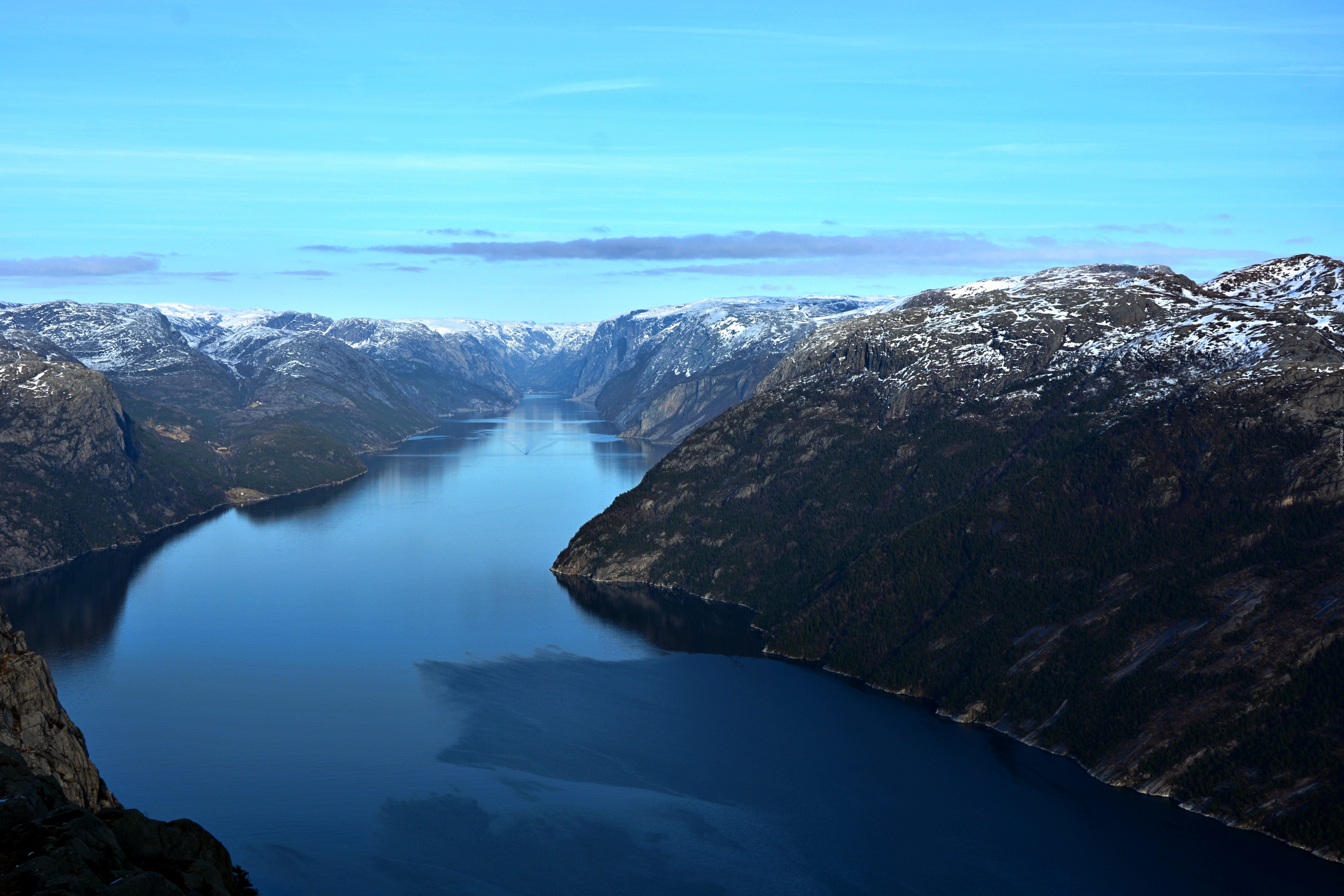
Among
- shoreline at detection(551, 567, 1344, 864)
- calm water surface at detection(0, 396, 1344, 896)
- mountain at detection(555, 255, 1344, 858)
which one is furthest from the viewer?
mountain at detection(555, 255, 1344, 858)

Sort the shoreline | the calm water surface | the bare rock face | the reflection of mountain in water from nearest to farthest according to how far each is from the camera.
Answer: the bare rock face
the calm water surface
the shoreline
the reflection of mountain in water

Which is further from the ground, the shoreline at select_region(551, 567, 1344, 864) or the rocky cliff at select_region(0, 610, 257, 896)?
the rocky cliff at select_region(0, 610, 257, 896)

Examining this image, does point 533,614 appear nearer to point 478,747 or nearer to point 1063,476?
point 478,747

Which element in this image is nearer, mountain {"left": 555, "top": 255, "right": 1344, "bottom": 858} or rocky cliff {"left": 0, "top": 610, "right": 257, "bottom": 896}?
rocky cliff {"left": 0, "top": 610, "right": 257, "bottom": 896}

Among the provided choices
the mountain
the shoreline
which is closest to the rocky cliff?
the shoreline

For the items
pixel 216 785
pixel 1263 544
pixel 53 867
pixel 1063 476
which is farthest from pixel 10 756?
pixel 1063 476

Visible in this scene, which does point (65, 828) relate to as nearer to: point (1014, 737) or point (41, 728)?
point (41, 728)

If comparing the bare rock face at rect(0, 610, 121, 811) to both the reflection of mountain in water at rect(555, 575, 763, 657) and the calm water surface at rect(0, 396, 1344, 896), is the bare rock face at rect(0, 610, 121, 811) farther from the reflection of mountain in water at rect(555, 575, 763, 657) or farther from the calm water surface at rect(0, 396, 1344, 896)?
the reflection of mountain in water at rect(555, 575, 763, 657)

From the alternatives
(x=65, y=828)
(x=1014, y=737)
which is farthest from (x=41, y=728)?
(x=1014, y=737)

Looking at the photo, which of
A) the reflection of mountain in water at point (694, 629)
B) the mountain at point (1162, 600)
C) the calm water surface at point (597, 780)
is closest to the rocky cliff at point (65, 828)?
the calm water surface at point (597, 780)
